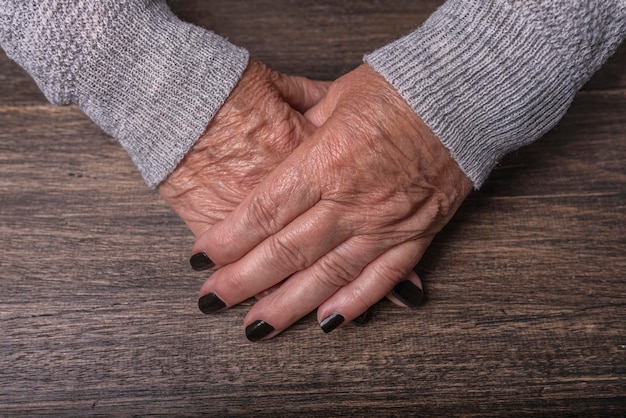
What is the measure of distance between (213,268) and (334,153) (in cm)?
26

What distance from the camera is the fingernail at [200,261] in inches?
33.7

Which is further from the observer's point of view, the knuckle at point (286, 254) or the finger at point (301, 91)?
the finger at point (301, 91)

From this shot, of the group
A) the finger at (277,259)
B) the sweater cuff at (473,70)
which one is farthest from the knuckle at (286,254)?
the sweater cuff at (473,70)

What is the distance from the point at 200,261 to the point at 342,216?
220 millimetres

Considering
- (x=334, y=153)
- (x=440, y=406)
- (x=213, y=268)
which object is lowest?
(x=440, y=406)

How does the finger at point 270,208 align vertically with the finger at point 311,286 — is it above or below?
above

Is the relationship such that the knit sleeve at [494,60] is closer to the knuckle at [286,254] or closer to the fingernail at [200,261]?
the knuckle at [286,254]

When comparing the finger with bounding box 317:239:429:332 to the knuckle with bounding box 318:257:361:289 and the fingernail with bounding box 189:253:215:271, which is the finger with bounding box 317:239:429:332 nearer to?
the knuckle with bounding box 318:257:361:289

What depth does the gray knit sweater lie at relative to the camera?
30.8 inches

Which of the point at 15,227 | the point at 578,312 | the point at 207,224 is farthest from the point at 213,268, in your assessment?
the point at 578,312

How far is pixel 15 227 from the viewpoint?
37.7 inches

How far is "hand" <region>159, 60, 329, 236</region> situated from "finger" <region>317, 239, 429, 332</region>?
0.20m

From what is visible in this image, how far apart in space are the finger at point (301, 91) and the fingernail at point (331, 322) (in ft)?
1.14

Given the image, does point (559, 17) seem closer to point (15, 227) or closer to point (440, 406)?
point (440, 406)
